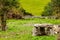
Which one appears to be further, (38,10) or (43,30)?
(38,10)

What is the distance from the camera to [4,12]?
4522 cm

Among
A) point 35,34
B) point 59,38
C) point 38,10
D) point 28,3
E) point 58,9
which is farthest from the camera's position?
point 28,3

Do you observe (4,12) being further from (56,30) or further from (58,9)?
(58,9)

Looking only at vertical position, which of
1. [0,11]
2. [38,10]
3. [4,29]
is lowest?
[38,10]

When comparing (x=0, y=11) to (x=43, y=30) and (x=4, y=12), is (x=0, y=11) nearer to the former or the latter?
(x=4, y=12)

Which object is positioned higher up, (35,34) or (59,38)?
(59,38)

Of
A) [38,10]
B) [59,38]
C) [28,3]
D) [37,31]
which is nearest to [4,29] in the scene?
[37,31]

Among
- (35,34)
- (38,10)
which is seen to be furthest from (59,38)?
(38,10)

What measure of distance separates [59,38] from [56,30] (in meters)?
15.1

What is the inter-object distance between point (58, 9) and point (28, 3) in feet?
190

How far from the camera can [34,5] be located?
13862cm

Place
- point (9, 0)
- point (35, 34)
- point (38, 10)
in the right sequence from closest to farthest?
point (35, 34), point (9, 0), point (38, 10)

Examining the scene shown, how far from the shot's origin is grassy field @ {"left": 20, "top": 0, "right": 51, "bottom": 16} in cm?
12980

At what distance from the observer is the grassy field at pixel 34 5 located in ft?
426
